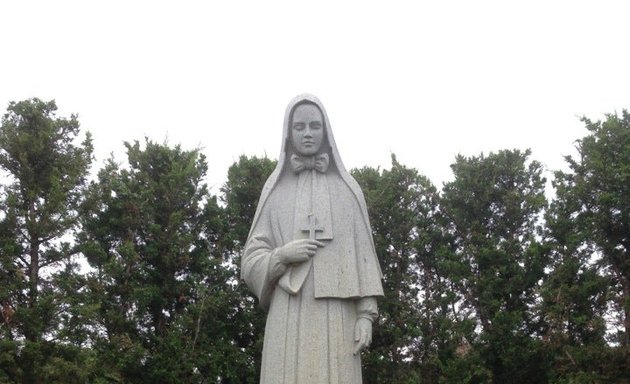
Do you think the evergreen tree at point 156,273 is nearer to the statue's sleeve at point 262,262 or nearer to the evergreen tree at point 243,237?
the evergreen tree at point 243,237

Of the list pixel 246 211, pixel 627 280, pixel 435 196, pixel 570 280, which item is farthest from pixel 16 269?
pixel 627 280

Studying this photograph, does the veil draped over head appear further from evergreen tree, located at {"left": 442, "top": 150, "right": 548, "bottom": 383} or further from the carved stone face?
evergreen tree, located at {"left": 442, "top": 150, "right": 548, "bottom": 383}

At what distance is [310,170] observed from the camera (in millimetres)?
8578

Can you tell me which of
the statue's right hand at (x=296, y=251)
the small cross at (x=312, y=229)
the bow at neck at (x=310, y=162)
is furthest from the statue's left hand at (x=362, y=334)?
the bow at neck at (x=310, y=162)

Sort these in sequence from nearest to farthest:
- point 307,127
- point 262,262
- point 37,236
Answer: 1. point 262,262
2. point 307,127
3. point 37,236

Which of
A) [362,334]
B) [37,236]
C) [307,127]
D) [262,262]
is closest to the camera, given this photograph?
[362,334]

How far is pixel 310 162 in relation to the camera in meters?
8.54

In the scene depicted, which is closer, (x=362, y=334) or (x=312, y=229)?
(x=362, y=334)

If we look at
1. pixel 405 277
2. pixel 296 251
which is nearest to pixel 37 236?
pixel 405 277

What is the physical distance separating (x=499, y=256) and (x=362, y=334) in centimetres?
1258

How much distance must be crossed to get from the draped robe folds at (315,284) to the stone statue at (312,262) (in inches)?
0.4

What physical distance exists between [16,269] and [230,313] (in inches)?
213

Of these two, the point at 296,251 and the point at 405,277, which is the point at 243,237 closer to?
the point at 405,277

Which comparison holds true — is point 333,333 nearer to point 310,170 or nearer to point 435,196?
point 310,170
